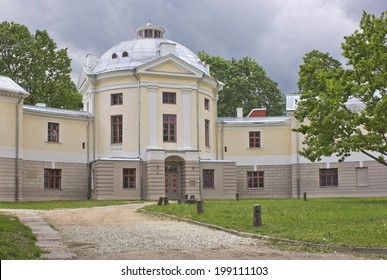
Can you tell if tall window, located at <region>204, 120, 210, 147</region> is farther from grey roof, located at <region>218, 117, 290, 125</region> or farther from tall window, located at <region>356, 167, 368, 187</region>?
tall window, located at <region>356, 167, 368, 187</region>

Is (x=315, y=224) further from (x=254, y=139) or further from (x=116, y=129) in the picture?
(x=254, y=139)

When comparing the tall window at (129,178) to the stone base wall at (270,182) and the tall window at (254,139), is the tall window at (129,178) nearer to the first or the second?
the stone base wall at (270,182)

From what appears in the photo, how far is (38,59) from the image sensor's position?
52.0 meters

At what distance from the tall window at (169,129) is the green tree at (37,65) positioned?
11.6 metres

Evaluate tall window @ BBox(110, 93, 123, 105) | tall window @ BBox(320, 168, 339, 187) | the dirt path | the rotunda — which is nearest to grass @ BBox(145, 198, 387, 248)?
the dirt path

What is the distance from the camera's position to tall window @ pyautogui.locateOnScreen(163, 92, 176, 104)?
45528 millimetres

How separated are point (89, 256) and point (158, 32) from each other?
4067 centimetres

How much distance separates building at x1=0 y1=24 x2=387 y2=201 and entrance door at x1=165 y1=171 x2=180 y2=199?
8 cm

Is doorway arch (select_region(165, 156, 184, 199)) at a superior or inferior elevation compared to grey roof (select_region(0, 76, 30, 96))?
inferior

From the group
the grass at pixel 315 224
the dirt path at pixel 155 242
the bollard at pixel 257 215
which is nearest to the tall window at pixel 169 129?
the grass at pixel 315 224

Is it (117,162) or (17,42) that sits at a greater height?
(17,42)

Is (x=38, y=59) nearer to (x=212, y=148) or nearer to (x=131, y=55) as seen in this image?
(x=131, y=55)

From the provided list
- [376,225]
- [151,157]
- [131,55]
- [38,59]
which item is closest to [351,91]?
[376,225]

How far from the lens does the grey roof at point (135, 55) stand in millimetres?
46656
